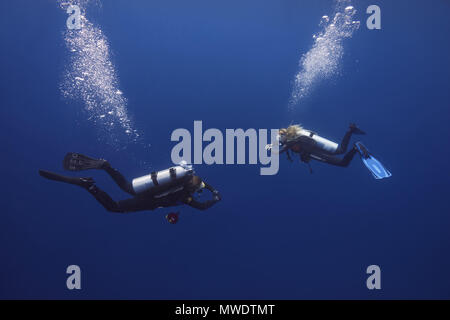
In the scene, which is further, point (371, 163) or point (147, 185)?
point (371, 163)

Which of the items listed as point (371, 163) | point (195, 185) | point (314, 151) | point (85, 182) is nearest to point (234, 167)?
point (314, 151)

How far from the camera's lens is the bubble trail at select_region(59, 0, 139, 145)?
→ 34.7 feet

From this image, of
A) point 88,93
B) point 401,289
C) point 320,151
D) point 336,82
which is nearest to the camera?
point 320,151

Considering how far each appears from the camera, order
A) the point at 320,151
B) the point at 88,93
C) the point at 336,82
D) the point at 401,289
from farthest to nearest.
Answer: the point at 336,82, the point at 401,289, the point at 88,93, the point at 320,151

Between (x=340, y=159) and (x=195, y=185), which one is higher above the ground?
(x=340, y=159)

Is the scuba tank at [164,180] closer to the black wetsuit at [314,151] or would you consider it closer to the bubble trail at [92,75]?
the black wetsuit at [314,151]

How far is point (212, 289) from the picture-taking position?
11.5 m

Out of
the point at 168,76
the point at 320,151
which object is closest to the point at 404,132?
the point at 320,151

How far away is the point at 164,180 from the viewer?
5059 millimetres

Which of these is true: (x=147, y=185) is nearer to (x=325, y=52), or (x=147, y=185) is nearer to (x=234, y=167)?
(x=234, y=167)

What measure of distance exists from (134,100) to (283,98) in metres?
6.73

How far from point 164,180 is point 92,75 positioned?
818 centimetres

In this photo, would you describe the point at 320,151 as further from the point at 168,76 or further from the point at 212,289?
the point at 212,289

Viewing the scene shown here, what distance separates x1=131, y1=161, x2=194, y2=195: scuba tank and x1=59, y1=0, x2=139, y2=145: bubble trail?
22.0 ft
